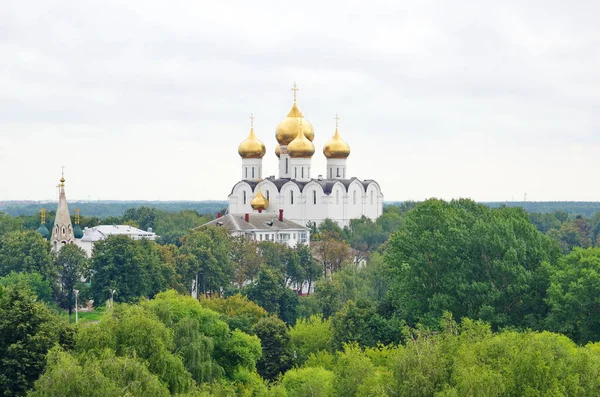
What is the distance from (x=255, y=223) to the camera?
9531 centimetres

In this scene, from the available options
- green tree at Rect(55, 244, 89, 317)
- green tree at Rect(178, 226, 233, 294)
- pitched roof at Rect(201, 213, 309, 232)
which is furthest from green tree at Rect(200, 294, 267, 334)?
pitched roof at Rect(201, 213, 309, 232)

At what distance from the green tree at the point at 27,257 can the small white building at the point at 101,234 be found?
654 cm

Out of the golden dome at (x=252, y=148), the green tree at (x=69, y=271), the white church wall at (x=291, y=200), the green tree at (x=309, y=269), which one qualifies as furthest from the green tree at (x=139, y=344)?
the golden dome at (x=252, y=148)

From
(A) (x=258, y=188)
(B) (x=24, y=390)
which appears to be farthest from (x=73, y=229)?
(B) (x=24, y=390)

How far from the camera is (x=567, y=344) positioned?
1545 inches

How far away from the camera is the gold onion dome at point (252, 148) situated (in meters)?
104

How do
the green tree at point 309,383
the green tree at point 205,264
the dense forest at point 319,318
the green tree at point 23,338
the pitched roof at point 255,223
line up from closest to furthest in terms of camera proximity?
the dense forest at point 319,318 < the green tree at point 23,338 < the green tree at point 309,383 < the green tree at point 205,264 < the pitched roof at point 255,223

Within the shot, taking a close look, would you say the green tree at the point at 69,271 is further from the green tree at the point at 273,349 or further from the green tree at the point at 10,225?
the green tree at the point at 273,349

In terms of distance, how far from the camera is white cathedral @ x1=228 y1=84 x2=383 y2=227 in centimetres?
10150

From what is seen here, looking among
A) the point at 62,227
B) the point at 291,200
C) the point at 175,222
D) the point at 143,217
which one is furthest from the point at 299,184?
the point at 62,227

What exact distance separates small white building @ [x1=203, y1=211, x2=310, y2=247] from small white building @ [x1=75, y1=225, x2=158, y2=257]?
16.2 feet

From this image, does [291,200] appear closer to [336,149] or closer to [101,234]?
[336,149]

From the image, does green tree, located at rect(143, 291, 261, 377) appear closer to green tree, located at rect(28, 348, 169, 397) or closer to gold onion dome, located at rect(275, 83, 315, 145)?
green tree, located at rect(28, 348, 169, 397)

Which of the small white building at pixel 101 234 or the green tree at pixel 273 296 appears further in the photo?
the small white building at pixel 101 234
